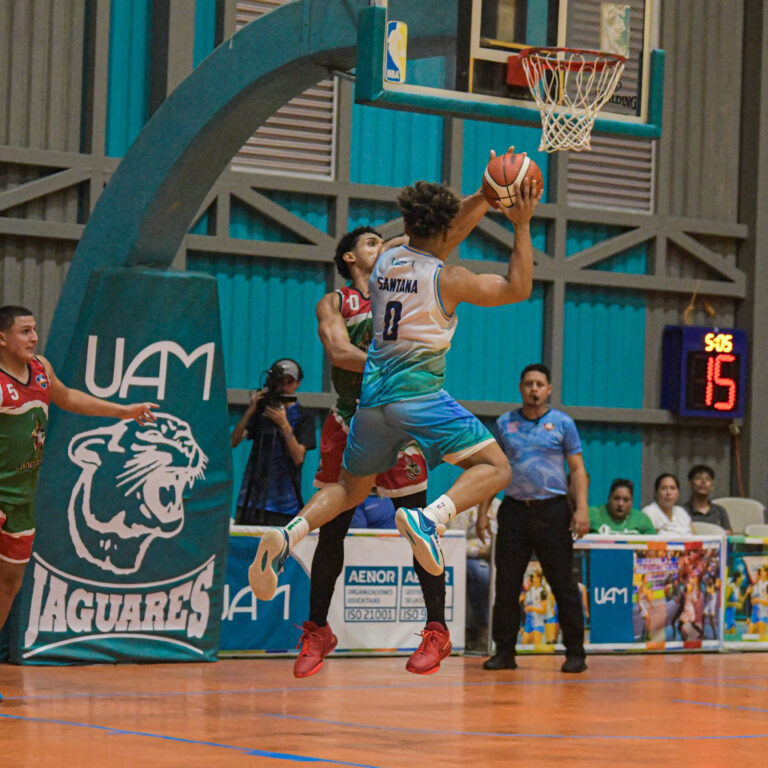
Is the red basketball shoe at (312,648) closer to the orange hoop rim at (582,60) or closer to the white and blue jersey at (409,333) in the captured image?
the white and blue jersey at (409,333)

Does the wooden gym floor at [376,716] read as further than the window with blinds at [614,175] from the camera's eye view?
No

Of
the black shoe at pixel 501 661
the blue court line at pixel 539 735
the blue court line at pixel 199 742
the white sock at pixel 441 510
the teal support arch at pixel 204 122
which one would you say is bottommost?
the black shoe at pixel 501 661

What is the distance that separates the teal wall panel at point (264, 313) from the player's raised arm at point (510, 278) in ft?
26.2

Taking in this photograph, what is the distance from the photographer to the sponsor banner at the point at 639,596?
41.3ft

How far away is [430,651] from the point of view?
24.6 ft

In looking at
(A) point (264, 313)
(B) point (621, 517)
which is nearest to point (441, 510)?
(B) point (621, 517)

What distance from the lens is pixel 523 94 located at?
9805mm

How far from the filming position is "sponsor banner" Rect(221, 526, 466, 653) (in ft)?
37.5

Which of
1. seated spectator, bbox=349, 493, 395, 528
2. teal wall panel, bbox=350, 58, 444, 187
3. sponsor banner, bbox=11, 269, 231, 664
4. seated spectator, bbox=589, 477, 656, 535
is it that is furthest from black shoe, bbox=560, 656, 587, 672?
teal wall panel, bbox=350, 58, 444, 187

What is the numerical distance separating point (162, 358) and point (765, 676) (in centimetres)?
514

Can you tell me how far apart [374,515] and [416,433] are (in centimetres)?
554

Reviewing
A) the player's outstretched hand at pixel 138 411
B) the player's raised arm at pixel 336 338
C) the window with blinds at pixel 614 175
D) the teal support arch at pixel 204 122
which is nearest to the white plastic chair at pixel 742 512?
the window with blinds at pixel 614 175

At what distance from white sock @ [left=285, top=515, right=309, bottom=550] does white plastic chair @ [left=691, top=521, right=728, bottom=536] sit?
757cm

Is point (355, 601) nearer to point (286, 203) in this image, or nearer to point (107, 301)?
point (107, 301)
